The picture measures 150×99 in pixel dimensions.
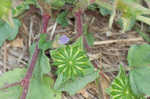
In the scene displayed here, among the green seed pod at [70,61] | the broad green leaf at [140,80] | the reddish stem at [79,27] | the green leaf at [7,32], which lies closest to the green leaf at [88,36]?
the reddish stem at [79,27]

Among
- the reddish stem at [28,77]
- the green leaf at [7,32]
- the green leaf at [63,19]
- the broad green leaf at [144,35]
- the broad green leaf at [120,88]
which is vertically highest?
the green leaf at [63,19]

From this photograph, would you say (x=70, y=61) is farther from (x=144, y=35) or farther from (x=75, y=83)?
(x=144, y=35)

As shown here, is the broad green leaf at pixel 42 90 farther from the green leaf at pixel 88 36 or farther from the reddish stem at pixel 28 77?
the green leaf at pixel 88 36

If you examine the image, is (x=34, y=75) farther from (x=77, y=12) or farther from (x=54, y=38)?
(x=77, y=12)

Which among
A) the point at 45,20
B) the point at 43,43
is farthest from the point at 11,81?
the point at 45,20

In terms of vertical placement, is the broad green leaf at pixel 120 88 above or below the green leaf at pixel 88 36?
below

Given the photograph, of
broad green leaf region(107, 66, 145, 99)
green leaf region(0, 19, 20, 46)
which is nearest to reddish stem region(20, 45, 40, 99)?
green leaf region(0, 19, 20, 46)

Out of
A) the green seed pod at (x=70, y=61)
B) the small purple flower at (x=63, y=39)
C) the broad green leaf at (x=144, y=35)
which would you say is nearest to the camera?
the green seed pod at (x=70, y=61)

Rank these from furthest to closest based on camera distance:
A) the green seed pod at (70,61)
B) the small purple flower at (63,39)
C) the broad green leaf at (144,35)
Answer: the broad green leaf at (144,35) → the small purple flower at (63,39) → the green seed pod at (70,61)
